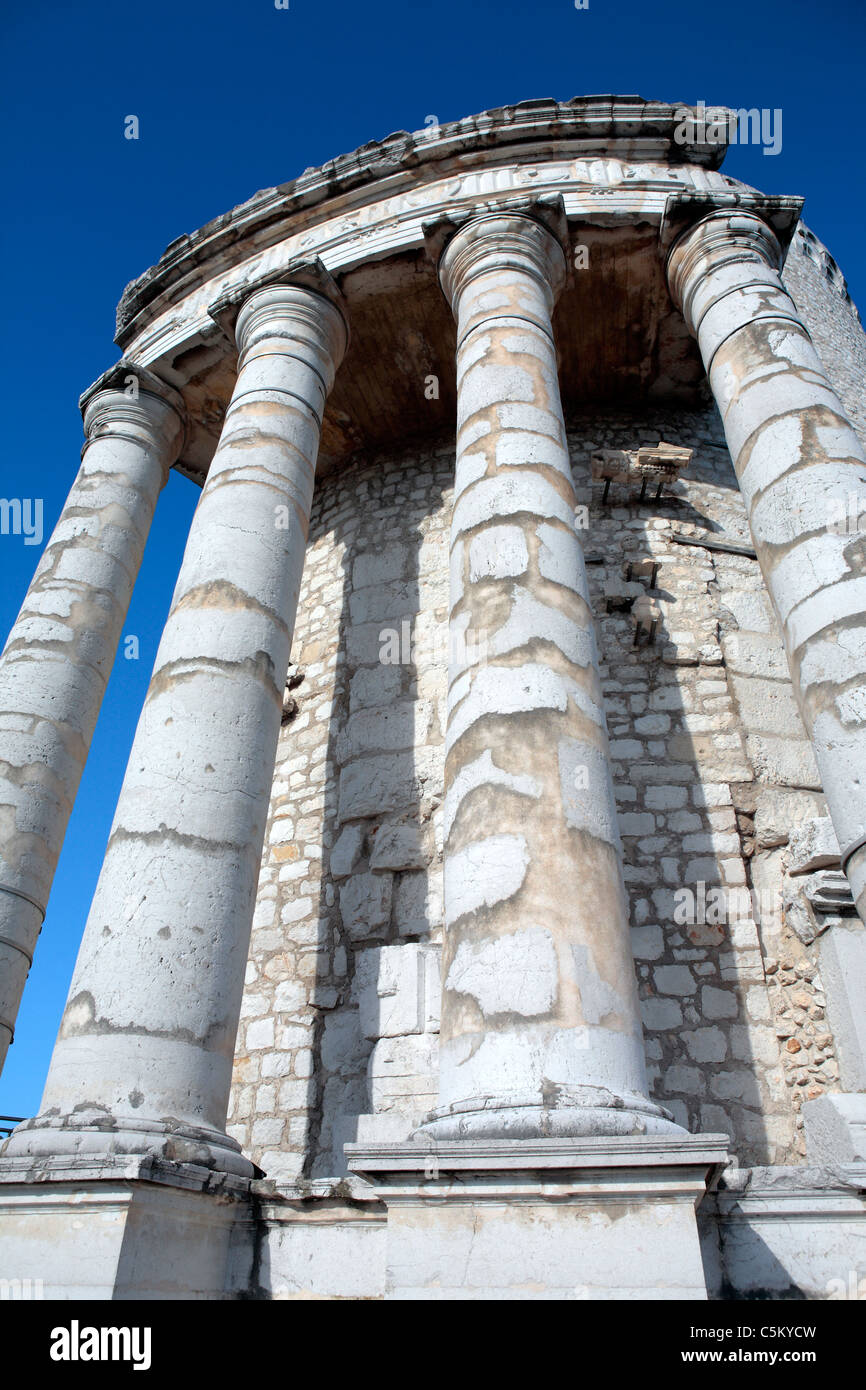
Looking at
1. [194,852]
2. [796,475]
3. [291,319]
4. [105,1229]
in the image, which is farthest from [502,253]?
[105,1229]

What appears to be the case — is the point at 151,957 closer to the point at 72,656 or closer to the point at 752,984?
the point at 72,656

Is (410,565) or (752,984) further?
(410,565)

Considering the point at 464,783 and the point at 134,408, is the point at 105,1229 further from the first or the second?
the point at 134,408

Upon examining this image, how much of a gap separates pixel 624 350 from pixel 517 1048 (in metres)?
7.50

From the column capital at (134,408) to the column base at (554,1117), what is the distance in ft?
23.3

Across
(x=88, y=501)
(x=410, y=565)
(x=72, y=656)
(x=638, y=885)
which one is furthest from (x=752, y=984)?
(x=88, y=501)

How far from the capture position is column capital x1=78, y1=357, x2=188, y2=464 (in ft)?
27.5

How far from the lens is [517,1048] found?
131 inches

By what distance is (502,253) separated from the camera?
22.8 feet

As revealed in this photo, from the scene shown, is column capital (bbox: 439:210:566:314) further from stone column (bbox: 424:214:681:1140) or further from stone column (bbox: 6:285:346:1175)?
stone column (bbox: 6:285:346:1175)

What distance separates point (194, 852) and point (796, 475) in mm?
4204

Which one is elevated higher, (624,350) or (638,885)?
(624,350)

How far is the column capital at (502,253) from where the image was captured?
6941 millimetres

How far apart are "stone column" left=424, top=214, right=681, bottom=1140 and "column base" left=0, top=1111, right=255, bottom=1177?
1.04 meters
